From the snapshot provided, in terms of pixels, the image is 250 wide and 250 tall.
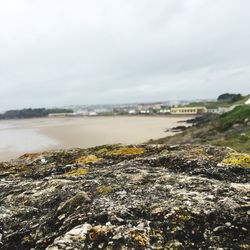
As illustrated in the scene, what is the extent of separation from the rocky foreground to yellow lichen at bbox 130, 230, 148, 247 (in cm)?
1

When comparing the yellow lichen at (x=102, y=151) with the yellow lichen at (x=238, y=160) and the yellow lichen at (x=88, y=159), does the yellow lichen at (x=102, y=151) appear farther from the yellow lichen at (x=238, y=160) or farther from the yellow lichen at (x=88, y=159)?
the yellow lichen at (x=238, y=160)

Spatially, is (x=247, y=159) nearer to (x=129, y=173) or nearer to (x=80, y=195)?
(x=129, y=173)

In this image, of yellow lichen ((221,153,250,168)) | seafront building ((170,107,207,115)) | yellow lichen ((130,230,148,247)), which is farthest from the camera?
seafront building ((170,107,207,115))

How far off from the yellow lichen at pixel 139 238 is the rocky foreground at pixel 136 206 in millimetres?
11

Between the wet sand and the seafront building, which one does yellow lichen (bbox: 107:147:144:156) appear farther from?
the seafront building

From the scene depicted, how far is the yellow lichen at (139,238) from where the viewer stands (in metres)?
3.89

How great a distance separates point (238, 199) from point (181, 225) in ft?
3.20

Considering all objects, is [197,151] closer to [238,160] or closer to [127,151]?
[238,160]

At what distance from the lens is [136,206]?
460 centimetres

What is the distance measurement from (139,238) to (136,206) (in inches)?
26.7

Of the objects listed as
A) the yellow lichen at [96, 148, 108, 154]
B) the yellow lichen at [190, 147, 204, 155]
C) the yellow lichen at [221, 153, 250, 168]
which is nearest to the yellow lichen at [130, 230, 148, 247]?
the yellow lichen at [221, 153, 250, 168]

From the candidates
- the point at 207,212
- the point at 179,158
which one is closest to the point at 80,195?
→ the point at 207,212

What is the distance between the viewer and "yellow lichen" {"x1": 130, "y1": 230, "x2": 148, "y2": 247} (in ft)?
12.8

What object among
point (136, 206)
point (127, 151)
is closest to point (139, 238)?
point (136, 206)
